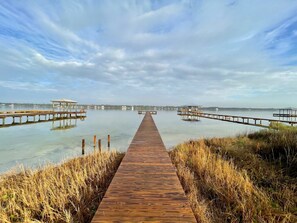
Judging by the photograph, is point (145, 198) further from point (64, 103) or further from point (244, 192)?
point (64, 103)

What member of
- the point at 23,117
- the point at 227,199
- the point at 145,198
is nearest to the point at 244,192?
the point at 227,199

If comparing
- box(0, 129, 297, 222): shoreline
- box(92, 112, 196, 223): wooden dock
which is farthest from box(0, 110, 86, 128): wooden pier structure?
box(92, 112, 196, 223): wooden dock

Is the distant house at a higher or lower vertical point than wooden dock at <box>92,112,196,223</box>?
higher

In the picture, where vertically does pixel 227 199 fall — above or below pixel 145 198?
below

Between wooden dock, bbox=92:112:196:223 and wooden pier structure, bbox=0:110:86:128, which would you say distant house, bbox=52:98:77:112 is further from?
wooden dock, bbox=92:112:196:223

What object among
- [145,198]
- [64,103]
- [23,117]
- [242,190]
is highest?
[64,103]

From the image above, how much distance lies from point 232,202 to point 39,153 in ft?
32.7

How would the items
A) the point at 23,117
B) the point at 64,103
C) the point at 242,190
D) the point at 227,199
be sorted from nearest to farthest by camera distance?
the point at 227,199 < the point at 242,190 < the point at 23,117 < the point at 64,103

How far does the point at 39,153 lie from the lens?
1020 cm

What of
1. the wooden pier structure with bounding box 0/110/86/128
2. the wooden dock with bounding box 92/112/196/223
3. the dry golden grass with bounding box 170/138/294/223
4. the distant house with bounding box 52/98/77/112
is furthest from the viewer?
the distant house with bounding box 52/98/77/112

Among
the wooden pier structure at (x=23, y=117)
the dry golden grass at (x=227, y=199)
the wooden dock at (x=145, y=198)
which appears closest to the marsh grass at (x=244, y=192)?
the dry golden grass at (x=227, y=199)

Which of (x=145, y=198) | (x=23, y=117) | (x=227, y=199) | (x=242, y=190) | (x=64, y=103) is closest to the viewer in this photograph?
(x=145, y=198)

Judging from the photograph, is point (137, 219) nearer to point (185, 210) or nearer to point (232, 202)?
point (185, 210)

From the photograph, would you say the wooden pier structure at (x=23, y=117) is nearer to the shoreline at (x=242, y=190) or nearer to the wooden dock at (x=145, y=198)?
the shoreline at (x=242, y=190)
